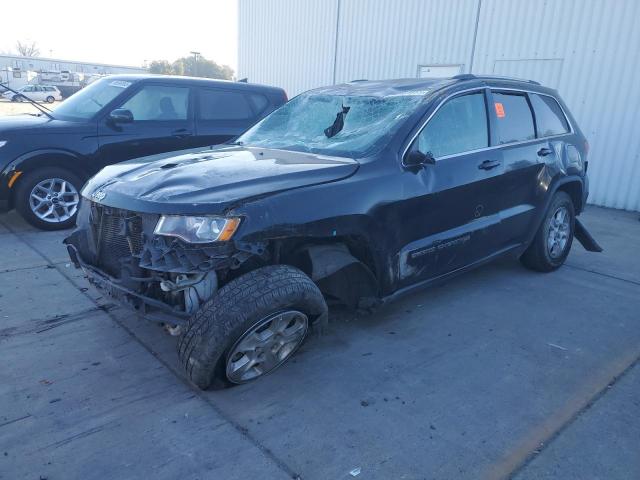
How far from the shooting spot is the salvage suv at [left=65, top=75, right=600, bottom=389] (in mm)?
2666

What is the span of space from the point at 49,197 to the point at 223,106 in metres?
2.51

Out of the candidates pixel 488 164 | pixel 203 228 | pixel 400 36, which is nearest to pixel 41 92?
pixel 400 36

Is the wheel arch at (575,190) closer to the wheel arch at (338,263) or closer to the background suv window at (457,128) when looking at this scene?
the background suv window at (457,128)

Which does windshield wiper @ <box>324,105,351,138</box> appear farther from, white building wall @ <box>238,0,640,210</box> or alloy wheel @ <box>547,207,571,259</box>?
white building wall @ <box>238,0,640,210</box>

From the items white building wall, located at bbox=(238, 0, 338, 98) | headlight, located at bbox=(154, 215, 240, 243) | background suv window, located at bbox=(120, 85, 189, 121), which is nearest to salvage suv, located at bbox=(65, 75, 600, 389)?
headlight, located at bbox=(154, 215, 240, 243)

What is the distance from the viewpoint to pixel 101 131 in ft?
19.7

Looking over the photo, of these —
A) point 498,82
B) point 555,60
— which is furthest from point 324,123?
point 555,60

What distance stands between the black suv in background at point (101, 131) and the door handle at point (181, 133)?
0.05 ft

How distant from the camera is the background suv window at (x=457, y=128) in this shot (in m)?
3.58

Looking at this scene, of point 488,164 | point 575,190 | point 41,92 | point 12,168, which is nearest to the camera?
point 488,164

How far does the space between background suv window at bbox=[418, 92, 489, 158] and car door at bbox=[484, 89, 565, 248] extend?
0.67 feet

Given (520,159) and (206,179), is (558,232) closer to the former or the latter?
(520,159)

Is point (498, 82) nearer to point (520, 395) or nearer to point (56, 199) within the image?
point (520, 395)

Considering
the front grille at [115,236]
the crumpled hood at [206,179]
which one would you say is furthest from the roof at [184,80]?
the front grille at [115,236]
